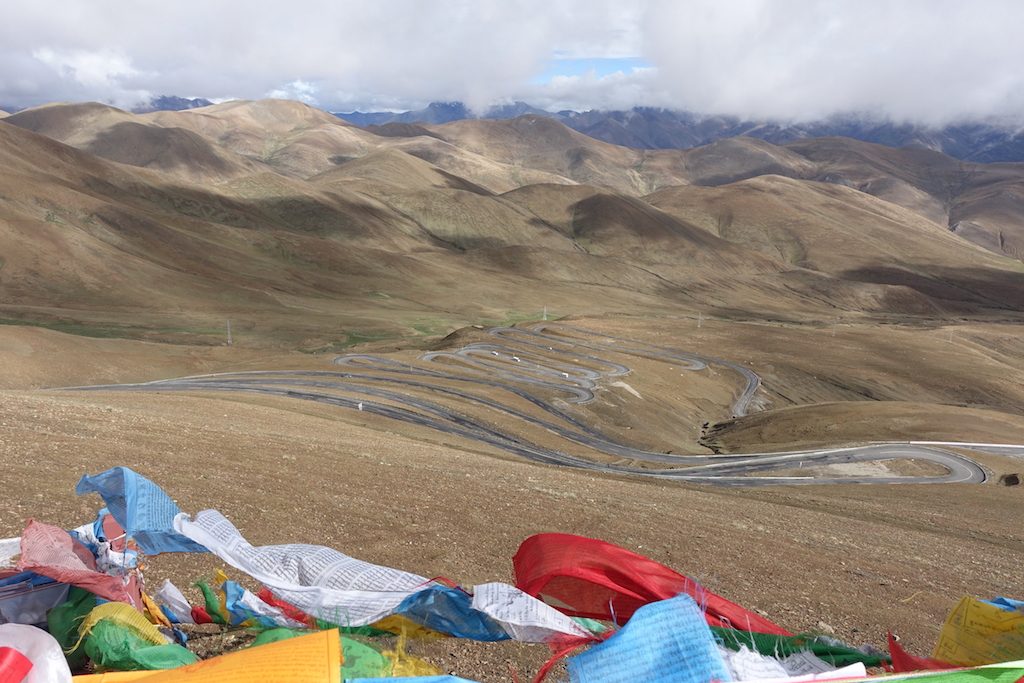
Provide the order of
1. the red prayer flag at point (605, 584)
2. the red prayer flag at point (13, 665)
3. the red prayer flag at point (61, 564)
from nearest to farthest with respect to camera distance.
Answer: the red prayer flag at point (13, 665), the red prayer flag at point (605, 584), the red prayer flag at point (61, 564)

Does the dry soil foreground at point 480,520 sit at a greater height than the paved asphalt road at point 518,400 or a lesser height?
greater

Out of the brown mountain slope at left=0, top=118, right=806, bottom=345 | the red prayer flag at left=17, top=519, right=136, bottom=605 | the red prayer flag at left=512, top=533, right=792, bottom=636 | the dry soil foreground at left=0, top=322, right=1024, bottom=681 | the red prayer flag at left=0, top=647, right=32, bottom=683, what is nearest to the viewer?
the red prayer flag at left=0, top=647, right=32, bottom=683

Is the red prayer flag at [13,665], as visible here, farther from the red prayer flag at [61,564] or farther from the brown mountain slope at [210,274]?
the brown mountain slope at [210,274]

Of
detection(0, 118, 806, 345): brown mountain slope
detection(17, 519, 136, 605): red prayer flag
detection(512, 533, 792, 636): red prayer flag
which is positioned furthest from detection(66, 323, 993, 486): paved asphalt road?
detection(0, 118, 806, 345): brown mountain slope

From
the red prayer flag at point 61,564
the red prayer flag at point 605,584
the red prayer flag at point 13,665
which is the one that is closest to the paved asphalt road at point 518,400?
the red prayer flag at point 605,584

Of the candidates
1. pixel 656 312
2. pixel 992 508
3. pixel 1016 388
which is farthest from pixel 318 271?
pixel 992 508

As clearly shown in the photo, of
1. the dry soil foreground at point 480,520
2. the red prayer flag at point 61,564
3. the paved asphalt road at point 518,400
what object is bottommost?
the paved asphalt road at point 518,400

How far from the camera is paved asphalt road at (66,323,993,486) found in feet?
145

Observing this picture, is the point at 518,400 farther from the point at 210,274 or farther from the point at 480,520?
the point at 210,274

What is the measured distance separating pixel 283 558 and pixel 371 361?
6669cm

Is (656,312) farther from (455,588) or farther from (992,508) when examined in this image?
(455,588)

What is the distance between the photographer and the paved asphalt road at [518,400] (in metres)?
44.2

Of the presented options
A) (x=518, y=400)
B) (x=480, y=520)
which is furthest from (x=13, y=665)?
(x=518, y=400)

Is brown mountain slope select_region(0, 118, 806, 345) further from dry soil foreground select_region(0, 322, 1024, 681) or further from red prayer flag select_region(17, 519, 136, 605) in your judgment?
red prayer flag select_region(17, 519, 136, 605)
